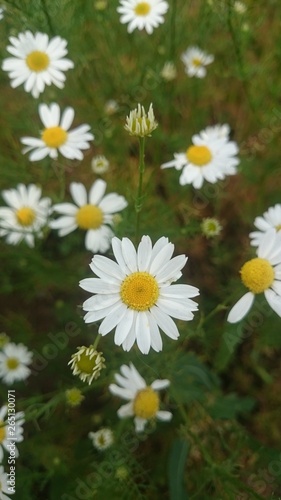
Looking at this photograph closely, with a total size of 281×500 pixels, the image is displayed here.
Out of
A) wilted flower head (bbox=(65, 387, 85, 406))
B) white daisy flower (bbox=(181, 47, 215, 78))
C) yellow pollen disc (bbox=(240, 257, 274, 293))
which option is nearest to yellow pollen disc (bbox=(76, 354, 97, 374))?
wilted flower head (bbox=(65, 387, 85, 406))

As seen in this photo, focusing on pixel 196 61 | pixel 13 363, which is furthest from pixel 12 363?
pixel 196 61

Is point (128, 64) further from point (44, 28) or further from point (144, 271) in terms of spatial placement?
point (144, 271)

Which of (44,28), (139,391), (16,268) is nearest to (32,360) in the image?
(16,268)

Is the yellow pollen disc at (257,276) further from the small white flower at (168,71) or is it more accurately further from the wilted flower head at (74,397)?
the small white flower at (168,71)

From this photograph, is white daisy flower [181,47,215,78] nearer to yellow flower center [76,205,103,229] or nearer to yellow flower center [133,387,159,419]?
yellow flower center [76,205,103,229]

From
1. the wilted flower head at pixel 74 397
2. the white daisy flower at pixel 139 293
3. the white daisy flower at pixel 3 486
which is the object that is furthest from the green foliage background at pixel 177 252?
the white daisy flower at pixel 139 293
